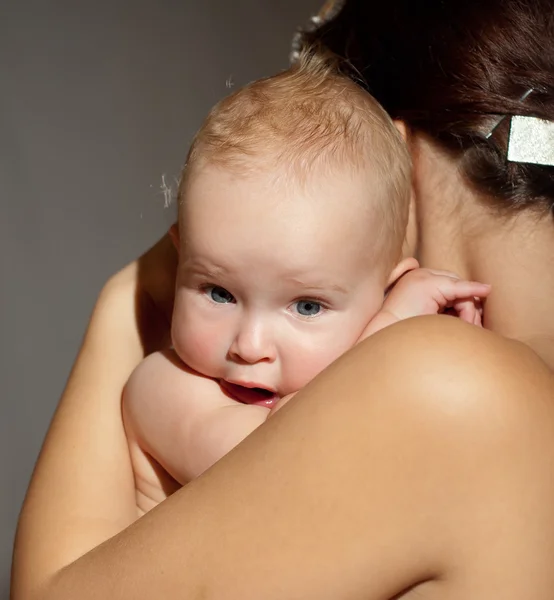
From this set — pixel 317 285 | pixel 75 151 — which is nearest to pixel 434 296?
pixel 317 285

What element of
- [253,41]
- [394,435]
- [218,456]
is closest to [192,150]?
[218,456]

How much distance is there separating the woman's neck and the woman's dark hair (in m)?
0.02

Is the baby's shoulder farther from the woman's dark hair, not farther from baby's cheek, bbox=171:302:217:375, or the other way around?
the woman's dark hair

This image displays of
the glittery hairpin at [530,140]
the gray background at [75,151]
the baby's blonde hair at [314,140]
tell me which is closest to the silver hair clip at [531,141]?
the glittery hairpin at [530,140]

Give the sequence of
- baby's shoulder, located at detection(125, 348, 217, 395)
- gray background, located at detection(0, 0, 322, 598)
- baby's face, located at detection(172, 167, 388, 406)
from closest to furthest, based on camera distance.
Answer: baby's face, located at detection(172, 167, 388, 406) < baby's shoulder, located at detection(125, 348, 217, 395) < gray background, located at detection(0, 0, 322, 598)

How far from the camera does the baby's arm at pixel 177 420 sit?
977 mm

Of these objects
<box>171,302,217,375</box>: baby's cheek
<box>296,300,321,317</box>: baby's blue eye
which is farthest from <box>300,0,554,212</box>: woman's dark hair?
<box>171,302,217,375</box>: baby's cheek

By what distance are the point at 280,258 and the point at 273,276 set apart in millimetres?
22

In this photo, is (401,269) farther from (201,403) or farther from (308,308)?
(201,403)

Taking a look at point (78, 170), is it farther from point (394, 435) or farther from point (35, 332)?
point (394, 435)

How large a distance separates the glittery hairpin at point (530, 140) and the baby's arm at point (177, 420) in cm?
37

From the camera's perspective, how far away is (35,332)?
208cm

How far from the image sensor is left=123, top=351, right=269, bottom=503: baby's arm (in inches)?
38.4

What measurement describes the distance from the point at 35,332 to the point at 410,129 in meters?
1.24
